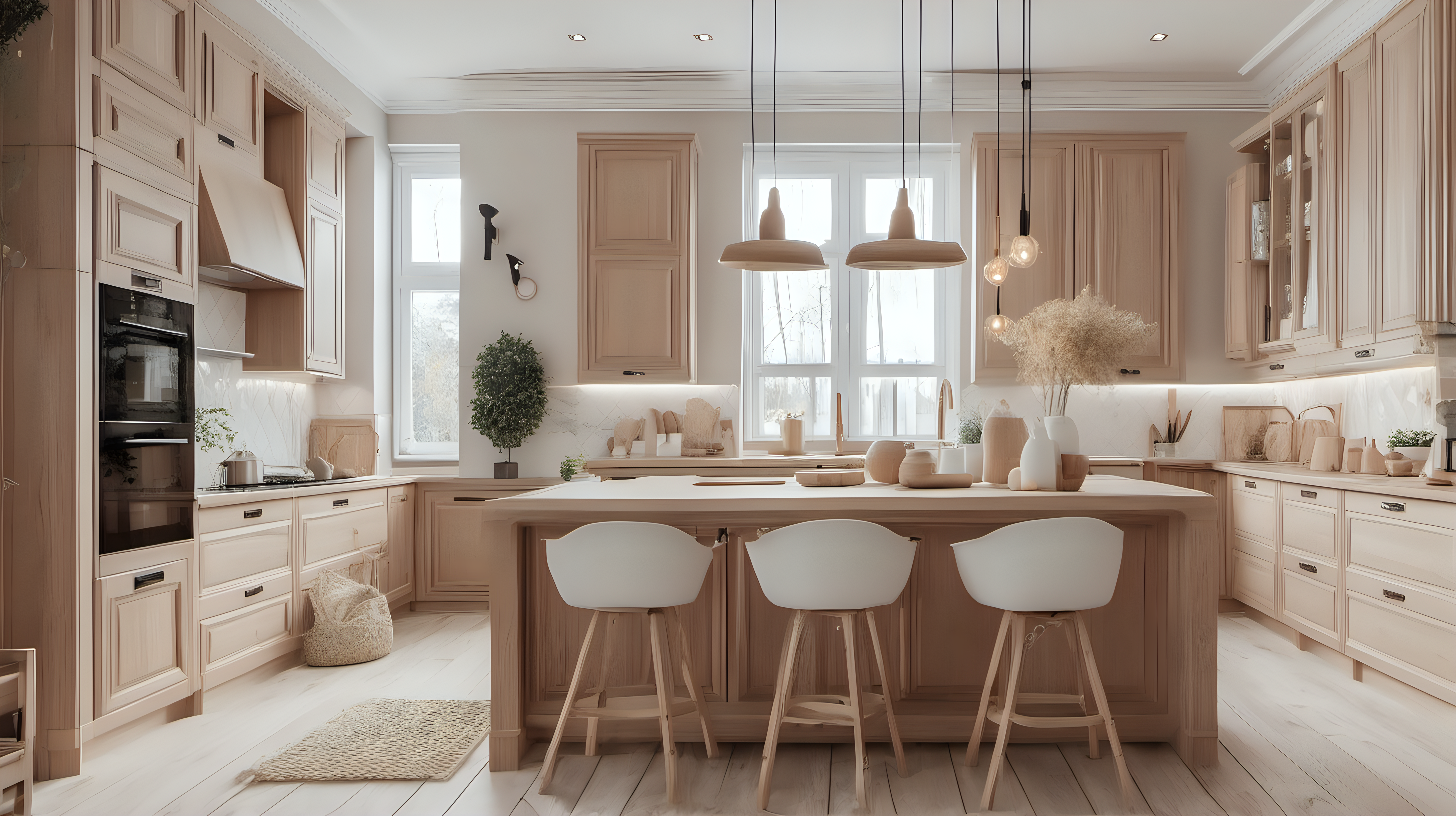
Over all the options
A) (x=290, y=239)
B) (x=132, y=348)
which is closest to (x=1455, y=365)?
(x=132, y=348)

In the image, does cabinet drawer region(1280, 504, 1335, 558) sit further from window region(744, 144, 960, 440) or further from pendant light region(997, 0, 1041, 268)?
window region(744, 144, 960, 440)

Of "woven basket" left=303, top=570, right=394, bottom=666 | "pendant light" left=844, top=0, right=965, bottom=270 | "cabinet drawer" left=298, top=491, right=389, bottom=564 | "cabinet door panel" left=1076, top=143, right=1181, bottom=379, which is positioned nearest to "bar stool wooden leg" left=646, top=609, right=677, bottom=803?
"pendant light" left=844, top=0, right=965, bottom=270

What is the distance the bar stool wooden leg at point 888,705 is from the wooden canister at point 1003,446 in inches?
30.1

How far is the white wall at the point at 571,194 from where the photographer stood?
555 cm

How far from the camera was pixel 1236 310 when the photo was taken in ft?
17.4

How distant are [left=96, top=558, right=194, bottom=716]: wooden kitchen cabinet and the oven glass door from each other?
0.58 meters

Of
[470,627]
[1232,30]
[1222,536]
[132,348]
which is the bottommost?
[470,627]

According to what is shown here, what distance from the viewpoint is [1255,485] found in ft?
15.5

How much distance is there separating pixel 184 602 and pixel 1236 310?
5768 millimetres

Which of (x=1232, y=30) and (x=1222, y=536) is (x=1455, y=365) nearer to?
(x=1222, y=536)

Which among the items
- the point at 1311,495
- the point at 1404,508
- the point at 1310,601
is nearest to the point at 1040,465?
the point at 1404,508

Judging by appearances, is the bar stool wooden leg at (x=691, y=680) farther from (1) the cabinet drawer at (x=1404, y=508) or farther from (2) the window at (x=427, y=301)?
(2) the window at (x=427, y=301)

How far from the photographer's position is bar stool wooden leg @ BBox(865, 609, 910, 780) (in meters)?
2.73

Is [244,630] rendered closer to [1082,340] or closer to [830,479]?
[830,479]
